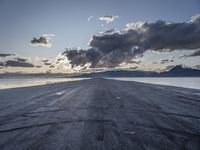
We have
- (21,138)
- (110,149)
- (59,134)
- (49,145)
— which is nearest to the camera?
(110,149)

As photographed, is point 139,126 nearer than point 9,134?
No

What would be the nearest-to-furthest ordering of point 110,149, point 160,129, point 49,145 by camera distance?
1. point 110,149
2. point 49,145
3. point 160,129

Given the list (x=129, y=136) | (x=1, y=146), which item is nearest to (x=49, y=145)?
(x=1, y=146)

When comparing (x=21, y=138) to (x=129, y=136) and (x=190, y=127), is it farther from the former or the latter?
(x=190, y=127)

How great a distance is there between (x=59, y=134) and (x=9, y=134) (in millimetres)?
1766

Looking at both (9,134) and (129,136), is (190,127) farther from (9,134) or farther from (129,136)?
(9,134)

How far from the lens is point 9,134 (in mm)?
8875

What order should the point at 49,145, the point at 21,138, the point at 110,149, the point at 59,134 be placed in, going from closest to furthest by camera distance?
the point at 110,149 < the point at 49,145 < the point at 21,138 < the point at 59,134

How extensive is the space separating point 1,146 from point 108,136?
321 cm

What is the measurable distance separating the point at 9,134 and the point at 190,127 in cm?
677

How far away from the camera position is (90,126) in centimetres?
993

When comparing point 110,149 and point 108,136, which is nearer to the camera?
point 110,149

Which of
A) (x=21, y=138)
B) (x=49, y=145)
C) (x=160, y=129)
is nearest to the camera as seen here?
(x=49, y=145)

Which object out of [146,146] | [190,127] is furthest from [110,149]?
[190,127]
